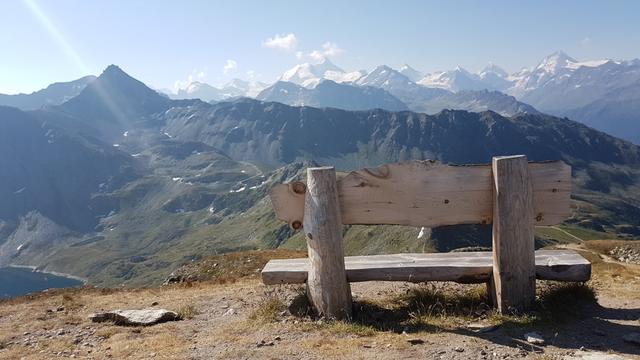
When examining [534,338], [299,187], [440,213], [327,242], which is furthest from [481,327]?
[299,187]

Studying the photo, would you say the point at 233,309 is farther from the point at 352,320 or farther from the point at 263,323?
the point at 352,320

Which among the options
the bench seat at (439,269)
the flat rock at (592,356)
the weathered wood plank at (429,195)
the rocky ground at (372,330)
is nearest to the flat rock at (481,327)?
the rocky ground at (372,330)

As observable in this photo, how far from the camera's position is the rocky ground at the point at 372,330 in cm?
906

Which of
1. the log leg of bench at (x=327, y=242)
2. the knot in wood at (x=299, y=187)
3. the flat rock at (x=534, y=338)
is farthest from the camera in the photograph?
the knot in wood at (x=299, y=187)

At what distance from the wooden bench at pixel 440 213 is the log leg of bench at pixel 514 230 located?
19 millimetres

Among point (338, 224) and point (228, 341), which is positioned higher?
point (338, 224)

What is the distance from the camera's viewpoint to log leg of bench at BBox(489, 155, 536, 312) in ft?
33.6

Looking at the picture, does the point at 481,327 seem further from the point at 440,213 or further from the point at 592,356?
the point at 440,213

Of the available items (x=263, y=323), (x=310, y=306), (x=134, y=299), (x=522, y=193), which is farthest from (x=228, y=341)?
(x=134, y=299)

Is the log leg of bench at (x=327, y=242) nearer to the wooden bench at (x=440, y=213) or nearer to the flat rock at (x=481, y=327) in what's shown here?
the wooden bench at (x=440, y=213)

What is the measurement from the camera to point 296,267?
11.9 meters

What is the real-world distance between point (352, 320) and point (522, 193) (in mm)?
4261

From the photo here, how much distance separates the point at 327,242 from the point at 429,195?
2321 millimetres

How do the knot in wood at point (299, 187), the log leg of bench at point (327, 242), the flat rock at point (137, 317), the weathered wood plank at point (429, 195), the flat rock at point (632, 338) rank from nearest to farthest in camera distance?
the flat rock at point (632, 338) → the weathered wood plank at point (429, 195) → the log leg of bench at point (327, 242) → the knot in wood at point (299, 187) → the flat rock at point (137, 317)
